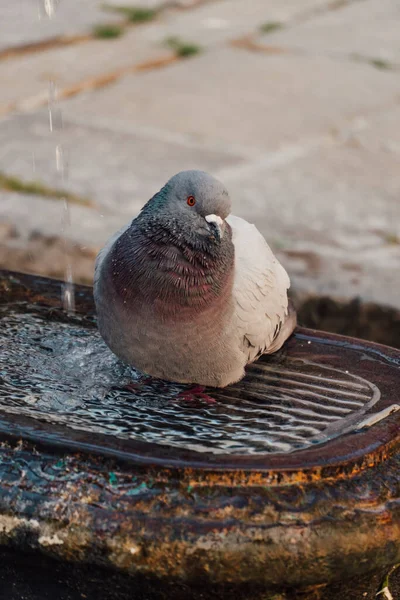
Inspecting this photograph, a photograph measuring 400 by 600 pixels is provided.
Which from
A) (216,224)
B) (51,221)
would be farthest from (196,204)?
(51,221)

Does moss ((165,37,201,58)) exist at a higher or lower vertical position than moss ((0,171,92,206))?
higher

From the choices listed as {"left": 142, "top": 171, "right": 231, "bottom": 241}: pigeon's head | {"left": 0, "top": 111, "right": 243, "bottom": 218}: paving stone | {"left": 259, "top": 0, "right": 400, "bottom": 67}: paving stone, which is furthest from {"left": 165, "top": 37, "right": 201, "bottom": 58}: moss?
{"left": 142, "top": 171, "right": 231, "bottom": 241}: pigeon's head

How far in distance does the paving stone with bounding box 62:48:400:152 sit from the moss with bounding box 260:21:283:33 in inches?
26.6

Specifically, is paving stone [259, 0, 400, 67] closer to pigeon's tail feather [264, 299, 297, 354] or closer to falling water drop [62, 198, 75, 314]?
falling water drop [62, 198, 75, 314]

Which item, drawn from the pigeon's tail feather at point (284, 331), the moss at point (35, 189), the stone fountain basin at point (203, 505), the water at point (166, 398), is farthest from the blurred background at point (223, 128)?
the stone fountain basin at point (203, 505)

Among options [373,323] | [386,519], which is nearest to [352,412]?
[386,519]

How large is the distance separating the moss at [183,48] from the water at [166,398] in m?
5.34

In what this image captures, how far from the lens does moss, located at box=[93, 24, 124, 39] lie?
27.6 ft

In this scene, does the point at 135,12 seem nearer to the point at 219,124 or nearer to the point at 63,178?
the point at 219,124

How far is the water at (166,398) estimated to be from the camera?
8.05 ft

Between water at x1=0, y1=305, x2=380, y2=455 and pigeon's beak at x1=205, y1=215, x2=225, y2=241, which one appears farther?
pigeon's beak at x1=205, y1=215, x2=225, y2=241

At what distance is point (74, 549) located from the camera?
2.18 meters

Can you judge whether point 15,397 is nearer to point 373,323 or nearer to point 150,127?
point 373,323

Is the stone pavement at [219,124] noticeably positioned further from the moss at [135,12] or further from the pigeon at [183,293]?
the pigeon at [183,293]
